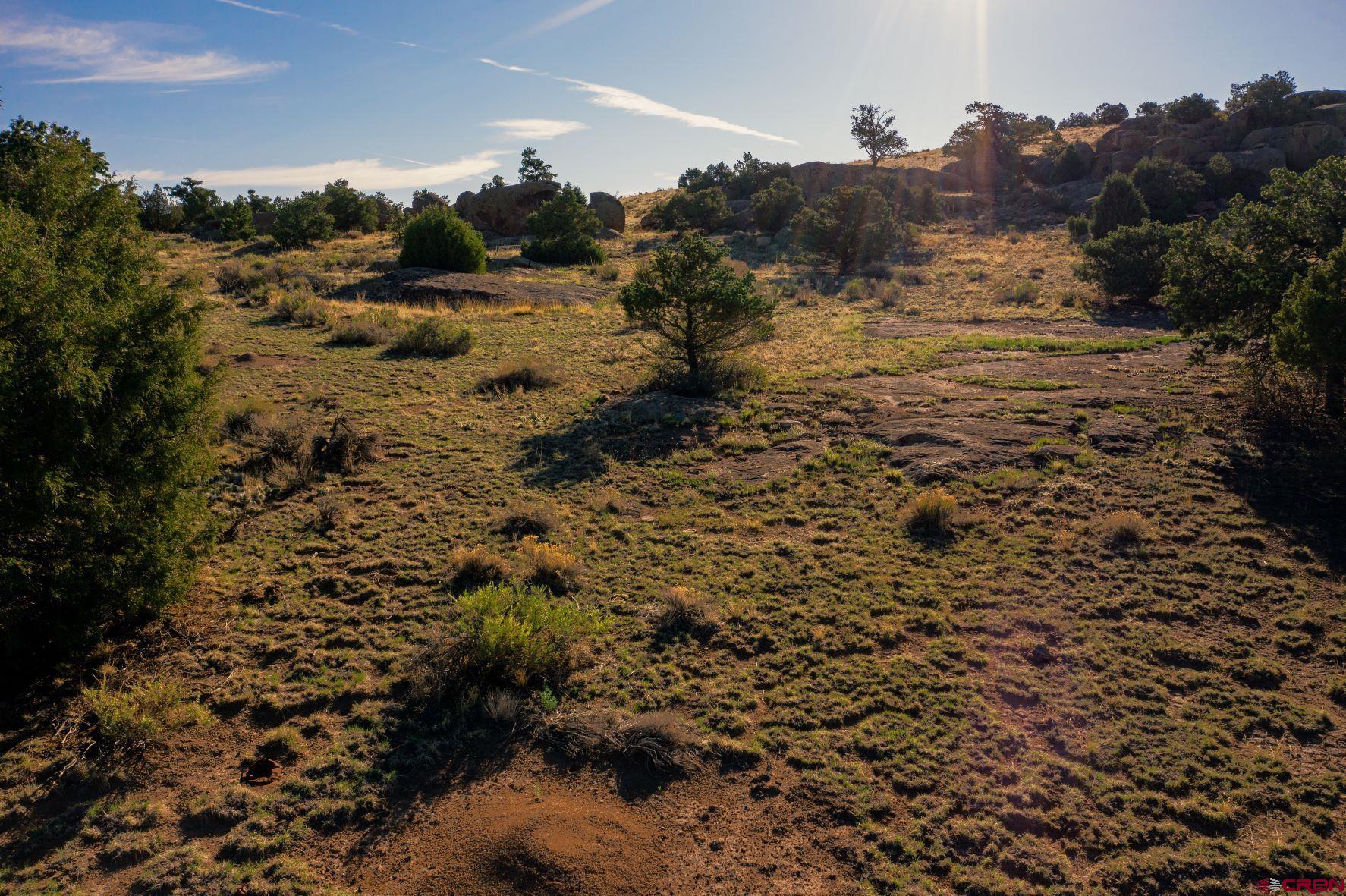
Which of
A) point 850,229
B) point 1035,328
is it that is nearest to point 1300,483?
point 1035,328

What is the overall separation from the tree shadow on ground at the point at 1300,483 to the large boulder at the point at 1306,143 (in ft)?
155

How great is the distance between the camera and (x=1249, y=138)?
1957 inches

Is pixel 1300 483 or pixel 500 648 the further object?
pixel 1300 483

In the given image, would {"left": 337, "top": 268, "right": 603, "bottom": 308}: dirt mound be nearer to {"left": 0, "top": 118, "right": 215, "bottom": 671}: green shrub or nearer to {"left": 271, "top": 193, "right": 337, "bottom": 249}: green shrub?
{"left": 271, "top": 193, "right": 337, "bottom": 249}: green shrub

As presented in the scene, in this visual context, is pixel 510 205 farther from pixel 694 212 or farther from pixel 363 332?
pixel 363 332

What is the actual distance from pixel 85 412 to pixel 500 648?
4542mm

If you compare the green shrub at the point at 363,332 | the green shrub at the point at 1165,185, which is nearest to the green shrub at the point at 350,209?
the green shrub at the point at 363,332

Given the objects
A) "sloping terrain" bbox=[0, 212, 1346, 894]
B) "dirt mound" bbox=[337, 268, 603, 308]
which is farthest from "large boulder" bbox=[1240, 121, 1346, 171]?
"dirt mound" bbox=[337, 268, 603, 308]

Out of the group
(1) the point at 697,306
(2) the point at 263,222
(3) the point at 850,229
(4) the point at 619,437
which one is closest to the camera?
(4) the point at 619,437

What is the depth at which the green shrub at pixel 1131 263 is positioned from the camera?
83.5ft

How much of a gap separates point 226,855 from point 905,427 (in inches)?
499

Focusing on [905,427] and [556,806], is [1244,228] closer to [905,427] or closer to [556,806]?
[905,427]

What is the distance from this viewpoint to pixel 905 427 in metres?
14.4

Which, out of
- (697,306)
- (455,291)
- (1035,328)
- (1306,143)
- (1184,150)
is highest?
(1184,150)
